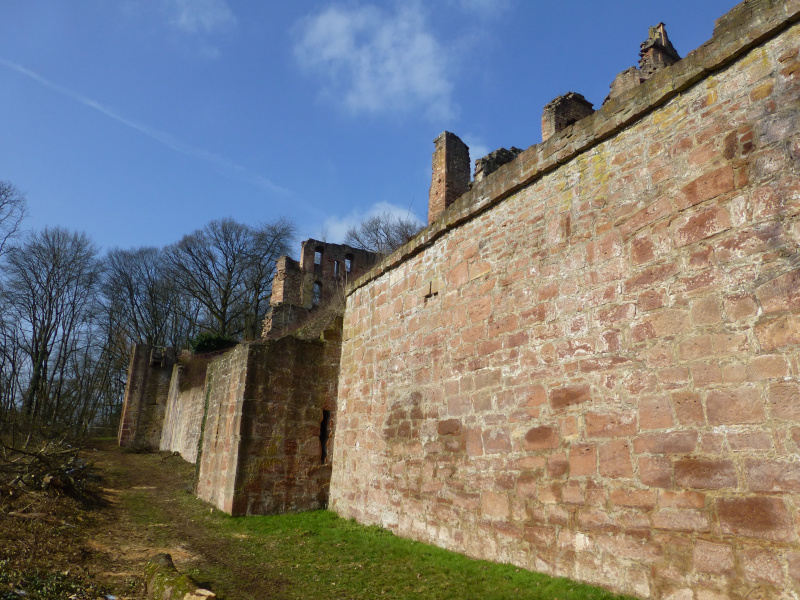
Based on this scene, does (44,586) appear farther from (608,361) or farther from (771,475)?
(771,475)

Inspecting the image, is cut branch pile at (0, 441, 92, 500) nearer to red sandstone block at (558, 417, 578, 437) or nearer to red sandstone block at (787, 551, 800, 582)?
red sandstone block at (558, 417, 578, 437)

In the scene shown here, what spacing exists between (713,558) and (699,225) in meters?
2.29

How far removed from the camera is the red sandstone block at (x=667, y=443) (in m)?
3.81

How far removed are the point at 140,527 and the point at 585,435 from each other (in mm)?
7001

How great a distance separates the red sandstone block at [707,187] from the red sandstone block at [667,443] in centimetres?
171

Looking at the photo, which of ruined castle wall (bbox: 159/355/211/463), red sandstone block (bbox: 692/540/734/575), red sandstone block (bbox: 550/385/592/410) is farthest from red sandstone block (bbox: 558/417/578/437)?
ruined castle wall (bbox: 159/355/211/463)

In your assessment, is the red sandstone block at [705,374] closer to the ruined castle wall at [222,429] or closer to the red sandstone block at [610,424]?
the red sandstone block at [610,424]

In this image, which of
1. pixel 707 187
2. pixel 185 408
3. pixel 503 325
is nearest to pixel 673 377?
pixel 707 187

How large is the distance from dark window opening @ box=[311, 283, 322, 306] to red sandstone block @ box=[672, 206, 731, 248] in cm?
3030

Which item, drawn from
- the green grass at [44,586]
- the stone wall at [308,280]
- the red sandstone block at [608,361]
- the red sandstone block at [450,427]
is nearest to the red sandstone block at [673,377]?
the red sandstone block at [608,361]

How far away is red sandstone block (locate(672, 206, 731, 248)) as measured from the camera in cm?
388

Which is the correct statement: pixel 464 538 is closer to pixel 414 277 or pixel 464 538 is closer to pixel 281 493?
pixel 414 277

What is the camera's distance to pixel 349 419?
9.05 m

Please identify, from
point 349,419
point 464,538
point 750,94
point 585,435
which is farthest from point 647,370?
point 349,419
